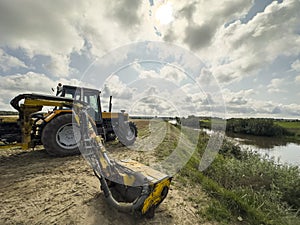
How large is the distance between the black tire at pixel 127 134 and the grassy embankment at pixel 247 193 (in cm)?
200

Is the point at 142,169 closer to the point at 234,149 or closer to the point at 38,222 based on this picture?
the point at 38,222

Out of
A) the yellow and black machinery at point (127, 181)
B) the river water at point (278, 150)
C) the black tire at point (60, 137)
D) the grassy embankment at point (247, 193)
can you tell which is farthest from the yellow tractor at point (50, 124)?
the river water at point (278, 150)

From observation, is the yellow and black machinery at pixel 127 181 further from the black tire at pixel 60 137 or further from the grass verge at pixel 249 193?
the black tire at pixel 60 137

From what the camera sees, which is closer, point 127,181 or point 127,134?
point 127,181

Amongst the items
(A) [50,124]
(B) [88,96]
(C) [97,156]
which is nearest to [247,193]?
(C) [97,156]

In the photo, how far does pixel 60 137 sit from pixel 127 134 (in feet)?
10.5

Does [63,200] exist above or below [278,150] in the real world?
above

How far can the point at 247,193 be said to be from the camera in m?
4.00

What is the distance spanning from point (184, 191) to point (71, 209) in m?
2.21

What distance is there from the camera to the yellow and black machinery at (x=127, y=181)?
2.24m

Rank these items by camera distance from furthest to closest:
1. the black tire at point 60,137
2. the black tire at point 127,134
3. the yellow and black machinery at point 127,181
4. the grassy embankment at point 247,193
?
the black tire at point 127,134 → the black tire at point 60,137 → the grassy embankment at point 247,193 → the yellow and black machinery at point 127,181

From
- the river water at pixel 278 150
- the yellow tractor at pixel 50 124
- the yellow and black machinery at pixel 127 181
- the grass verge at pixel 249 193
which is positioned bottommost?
the river water at pixel 278 150

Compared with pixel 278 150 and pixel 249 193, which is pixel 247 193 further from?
pixel 278 150

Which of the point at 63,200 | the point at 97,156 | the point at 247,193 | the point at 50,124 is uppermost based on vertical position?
the point at 50,124
